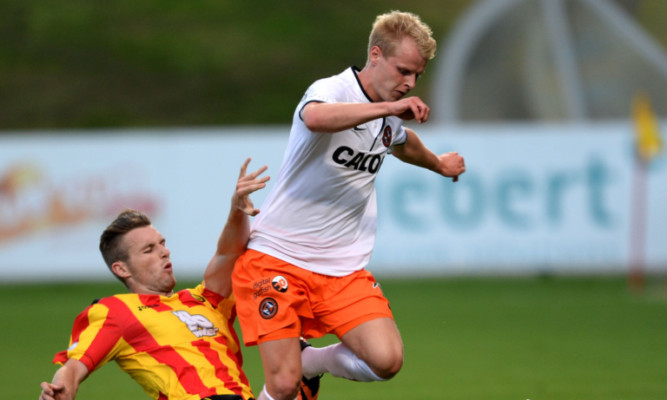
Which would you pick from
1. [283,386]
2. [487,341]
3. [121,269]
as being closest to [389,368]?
[283,386]

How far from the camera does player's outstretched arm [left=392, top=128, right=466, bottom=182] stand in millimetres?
4824

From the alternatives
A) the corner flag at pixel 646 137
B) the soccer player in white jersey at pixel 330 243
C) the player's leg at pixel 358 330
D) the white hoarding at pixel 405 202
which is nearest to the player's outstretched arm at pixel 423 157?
the soccer player in white jersey at pixel 330 243

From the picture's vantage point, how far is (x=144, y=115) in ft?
65.6

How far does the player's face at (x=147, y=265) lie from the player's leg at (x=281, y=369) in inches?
22.3

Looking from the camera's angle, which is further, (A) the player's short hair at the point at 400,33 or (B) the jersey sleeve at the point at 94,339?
(A) the player's short hair at the point at 400,33

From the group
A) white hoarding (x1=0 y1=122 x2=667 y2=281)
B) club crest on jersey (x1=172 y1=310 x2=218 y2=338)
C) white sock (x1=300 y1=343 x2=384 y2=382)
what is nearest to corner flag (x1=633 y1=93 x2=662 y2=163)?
white hoarding (x1=0 y1=122 x2=667 y2=281)

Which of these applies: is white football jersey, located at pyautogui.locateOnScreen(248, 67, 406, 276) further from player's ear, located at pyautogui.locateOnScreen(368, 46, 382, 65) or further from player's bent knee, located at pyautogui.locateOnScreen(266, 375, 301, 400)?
player's bent knee, located at pyautogui.locateOnScreen(266, 375, 301, 400)

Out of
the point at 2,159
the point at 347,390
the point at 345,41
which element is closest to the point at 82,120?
the point at 345,41

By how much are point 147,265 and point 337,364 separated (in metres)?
1.08

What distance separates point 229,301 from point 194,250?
24.5ft

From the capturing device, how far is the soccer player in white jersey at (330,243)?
423cm

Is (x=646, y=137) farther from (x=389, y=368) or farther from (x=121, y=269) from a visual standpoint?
(x=121, y=269)

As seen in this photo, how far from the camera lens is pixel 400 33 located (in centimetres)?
417

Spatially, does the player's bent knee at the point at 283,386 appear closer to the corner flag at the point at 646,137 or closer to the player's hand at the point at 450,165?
the player's hand at the point at 450,165
